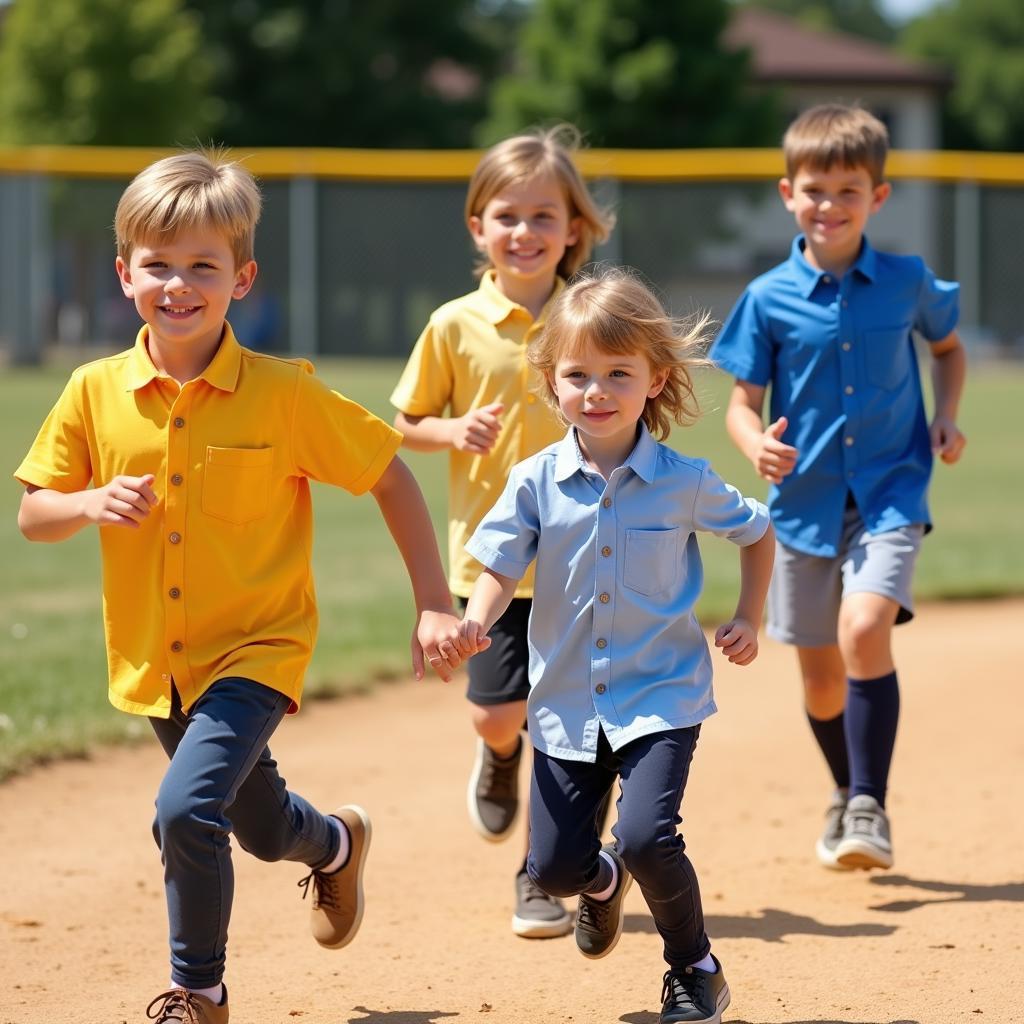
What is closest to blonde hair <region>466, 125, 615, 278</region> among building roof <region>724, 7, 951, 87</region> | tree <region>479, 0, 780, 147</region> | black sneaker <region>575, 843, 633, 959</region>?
black sneaker <region>575, 843, 633, 959</region>

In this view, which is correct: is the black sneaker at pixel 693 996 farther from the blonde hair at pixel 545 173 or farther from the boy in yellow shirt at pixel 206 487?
the blonde hair at pixel 545 173

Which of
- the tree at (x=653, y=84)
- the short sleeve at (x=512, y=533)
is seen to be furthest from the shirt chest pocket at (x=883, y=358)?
the tree at (x=653, y=84)

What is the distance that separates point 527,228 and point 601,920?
173 cm

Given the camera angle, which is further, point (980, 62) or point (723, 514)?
point (980, 62)

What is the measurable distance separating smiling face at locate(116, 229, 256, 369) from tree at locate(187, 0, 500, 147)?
40054 millimetres

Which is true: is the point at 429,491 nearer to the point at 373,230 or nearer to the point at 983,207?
the point at 373,230

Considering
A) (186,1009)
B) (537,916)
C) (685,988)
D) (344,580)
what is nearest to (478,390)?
(537,916)

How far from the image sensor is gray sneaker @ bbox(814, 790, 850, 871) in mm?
4527

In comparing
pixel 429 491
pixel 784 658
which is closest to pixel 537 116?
pixel 429 491

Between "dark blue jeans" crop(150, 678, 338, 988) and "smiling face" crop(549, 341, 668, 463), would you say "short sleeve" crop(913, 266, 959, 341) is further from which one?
"dark blue jeans" crop(150, 678, 338, 988)

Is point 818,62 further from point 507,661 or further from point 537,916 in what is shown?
point 537,916

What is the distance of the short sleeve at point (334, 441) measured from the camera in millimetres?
3381

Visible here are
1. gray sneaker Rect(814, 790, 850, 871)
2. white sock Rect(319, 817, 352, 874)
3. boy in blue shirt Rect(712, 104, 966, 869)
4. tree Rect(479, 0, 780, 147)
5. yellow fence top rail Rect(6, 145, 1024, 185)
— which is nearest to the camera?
white sock Rect(319, 817, 352, 874)

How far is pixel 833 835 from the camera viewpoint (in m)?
A: 4.56
